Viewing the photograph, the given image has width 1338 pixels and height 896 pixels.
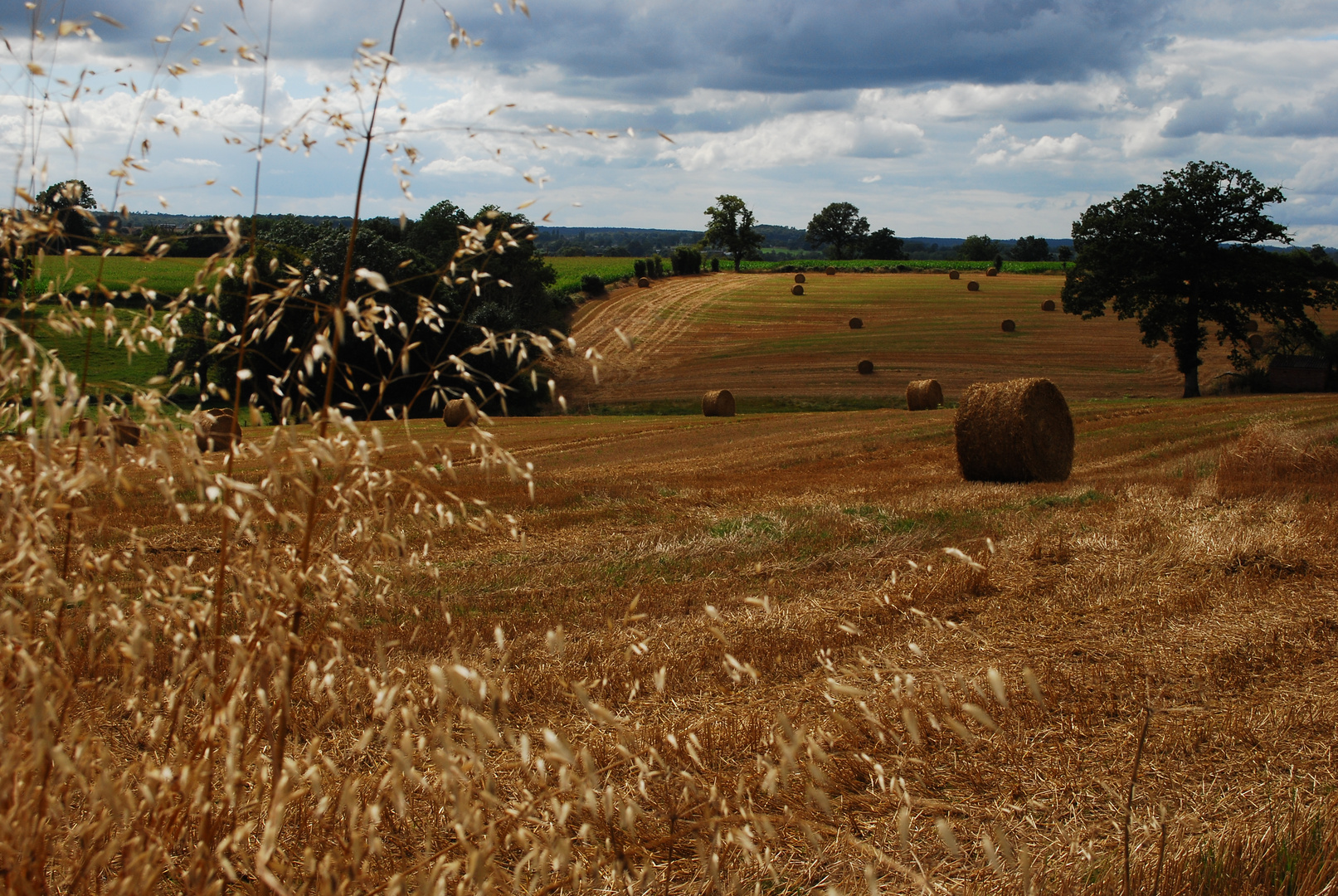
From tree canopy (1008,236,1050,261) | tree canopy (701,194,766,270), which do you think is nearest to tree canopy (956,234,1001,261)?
tree canopy (1008,236,1050,261)

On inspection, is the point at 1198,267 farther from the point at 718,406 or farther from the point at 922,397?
the point at 718,406

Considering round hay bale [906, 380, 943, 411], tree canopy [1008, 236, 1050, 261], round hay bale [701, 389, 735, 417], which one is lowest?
round hay bale [701, 389, 735, 417]

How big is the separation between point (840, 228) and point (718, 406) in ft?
307

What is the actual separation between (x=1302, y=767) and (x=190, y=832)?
14.7 feet

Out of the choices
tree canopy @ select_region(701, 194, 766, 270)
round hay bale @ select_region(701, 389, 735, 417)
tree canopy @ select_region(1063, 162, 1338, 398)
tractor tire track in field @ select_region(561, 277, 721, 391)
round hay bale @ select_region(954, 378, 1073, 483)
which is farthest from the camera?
tree canopy @ select_region(701, 194, 766, 270)

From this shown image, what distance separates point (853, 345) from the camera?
4922 centimetres

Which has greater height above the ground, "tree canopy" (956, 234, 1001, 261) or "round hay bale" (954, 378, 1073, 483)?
"tree canopy" (956, 234, 1001, 261)

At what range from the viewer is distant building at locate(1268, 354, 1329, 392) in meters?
40.1

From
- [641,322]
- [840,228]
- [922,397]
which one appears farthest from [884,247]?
[922,397]

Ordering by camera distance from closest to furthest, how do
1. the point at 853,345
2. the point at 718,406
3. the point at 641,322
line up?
the point at 718,406 < the point at 853,345 < the point at 641,322

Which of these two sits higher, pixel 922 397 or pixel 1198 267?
pixel 1198 267

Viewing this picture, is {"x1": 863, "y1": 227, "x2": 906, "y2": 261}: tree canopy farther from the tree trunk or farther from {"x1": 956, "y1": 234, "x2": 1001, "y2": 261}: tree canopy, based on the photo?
the tree trunk

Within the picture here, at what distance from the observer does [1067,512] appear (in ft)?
33.4

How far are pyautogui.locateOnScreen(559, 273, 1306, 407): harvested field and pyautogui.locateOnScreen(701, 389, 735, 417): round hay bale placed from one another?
4.13m
